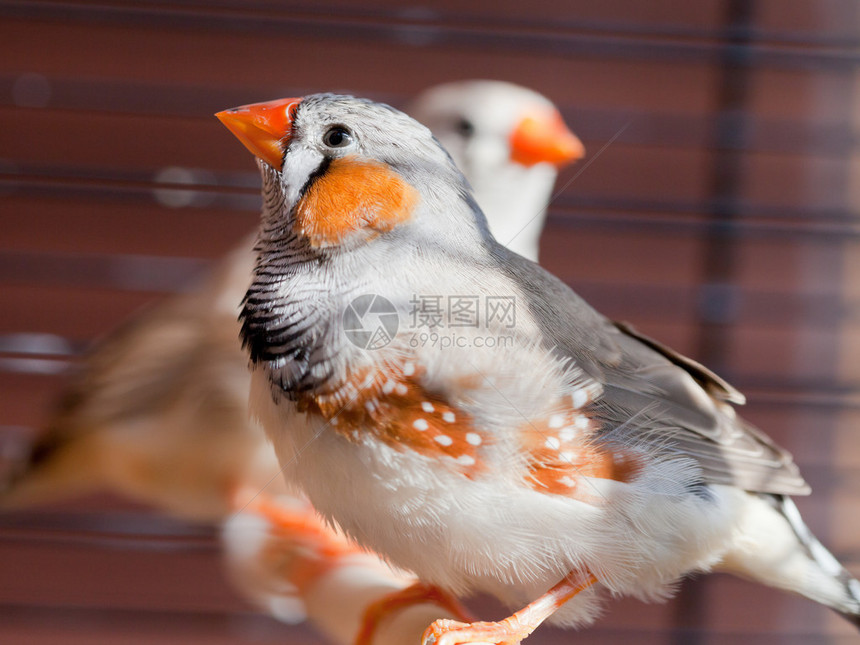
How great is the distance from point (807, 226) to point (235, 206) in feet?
4.53

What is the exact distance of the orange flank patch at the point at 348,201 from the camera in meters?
0.51

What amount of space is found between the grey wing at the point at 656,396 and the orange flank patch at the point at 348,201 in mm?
101

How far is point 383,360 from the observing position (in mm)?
499

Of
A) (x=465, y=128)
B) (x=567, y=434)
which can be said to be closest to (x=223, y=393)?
(x=465, y=128)

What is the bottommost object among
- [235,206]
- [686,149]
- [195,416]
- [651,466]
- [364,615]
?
[364,615]

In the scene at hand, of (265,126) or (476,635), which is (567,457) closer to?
(476,635)

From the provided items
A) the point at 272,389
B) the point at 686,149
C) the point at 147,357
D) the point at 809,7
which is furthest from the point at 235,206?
the point at 809,7

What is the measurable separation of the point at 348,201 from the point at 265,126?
0.07 m

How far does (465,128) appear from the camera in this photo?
41.1 inches

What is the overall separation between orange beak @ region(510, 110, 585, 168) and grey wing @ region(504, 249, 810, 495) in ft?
1.06

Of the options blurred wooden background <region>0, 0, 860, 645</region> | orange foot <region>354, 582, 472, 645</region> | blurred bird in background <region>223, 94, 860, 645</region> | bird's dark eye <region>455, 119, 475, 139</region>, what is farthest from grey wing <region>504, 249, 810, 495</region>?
blurred wooden background <region>0, 0, 860, 645</region>

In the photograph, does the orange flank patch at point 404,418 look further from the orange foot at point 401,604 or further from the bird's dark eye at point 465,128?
the bird's dark eye at point 465,128

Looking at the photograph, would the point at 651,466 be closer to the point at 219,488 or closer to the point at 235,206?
the point at 219,488

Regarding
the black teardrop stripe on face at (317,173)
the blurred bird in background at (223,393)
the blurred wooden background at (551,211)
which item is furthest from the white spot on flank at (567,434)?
the blurred wooden background at (551,211)
